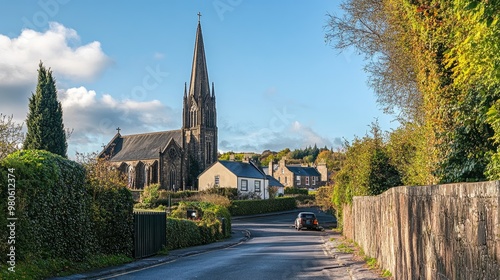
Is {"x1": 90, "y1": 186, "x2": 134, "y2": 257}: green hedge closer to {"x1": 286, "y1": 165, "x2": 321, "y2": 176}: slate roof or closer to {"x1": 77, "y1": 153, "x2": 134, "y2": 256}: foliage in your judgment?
{"x1": 77, "y1": 153, "x2": 134, "y2": 256}: foliage

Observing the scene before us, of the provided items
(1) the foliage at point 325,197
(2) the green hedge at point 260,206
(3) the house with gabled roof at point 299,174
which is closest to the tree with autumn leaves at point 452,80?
(1) the foliage at point 325,197

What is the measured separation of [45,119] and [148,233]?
28879mm

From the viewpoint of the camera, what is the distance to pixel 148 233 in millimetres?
19141

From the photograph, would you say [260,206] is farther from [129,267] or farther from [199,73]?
[129,267]

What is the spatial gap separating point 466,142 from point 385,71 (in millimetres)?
8935

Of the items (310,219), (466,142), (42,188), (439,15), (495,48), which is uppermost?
(439,15)

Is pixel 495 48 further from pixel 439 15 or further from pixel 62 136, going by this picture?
pixel 62 136

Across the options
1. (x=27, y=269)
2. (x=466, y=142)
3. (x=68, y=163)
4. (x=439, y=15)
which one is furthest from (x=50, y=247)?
(x=439, y=15)

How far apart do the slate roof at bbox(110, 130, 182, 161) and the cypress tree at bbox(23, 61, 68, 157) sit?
56.6 meters

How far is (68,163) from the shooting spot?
46.7 ft

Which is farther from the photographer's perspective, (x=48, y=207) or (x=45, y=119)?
(x=45, y=119)

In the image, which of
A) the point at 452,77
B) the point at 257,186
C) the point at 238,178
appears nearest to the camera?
the point at 452,77

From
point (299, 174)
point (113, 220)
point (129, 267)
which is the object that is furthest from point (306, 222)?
point (299, 174)

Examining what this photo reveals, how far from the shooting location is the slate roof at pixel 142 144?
104 metres
